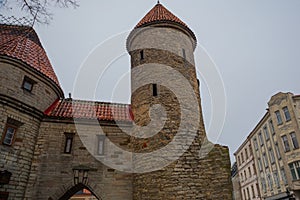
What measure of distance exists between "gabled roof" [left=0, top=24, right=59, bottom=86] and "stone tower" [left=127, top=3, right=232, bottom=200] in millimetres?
4325

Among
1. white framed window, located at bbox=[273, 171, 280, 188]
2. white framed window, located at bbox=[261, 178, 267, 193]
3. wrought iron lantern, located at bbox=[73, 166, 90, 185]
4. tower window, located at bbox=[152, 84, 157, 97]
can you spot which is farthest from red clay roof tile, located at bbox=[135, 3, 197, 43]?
white framed window, located at bbox=[261, 178, 267, 193]

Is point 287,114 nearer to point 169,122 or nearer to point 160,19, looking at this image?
point 160,19

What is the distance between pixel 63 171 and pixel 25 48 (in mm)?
6000

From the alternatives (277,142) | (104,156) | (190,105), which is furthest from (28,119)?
(277,142)

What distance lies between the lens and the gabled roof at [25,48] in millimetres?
9711

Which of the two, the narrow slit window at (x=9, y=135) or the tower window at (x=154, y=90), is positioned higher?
the tower window at (x=154, y=90)

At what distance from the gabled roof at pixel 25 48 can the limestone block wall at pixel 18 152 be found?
2327 mm

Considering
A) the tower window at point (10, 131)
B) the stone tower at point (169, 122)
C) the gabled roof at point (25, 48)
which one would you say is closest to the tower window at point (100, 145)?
the stone tower at point (169, 122)

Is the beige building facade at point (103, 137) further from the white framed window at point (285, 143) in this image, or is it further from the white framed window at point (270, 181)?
the white framed window at point (270, 181)

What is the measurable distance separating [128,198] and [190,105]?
4.66 meters

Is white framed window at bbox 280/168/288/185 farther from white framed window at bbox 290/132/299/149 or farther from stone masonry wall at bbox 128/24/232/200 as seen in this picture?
stone masonry wall at bbox 128/24/232/200

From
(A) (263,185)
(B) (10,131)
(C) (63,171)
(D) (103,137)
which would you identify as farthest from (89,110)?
(A) (263,185)

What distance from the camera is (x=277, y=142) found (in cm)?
2208

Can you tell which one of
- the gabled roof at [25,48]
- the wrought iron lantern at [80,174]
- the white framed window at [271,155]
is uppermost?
the gabled roof at [25,48]
